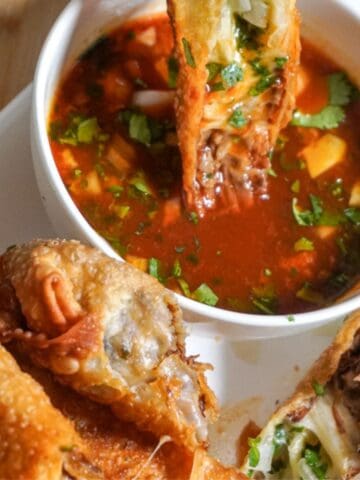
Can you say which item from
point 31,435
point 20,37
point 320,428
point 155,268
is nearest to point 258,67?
point 155,268

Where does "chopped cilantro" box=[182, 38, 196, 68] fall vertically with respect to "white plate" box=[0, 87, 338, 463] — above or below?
above

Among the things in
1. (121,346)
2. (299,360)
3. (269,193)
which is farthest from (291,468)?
(121,346)

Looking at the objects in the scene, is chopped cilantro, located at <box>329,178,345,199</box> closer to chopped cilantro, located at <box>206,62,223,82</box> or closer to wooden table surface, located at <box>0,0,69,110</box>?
chopped cilantro, located at <box>206,62,223,82</box>

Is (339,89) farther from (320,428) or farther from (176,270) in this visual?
(320,428)

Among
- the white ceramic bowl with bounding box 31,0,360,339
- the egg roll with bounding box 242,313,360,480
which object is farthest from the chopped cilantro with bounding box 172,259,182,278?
the egg roll with bounding box 242,313,360,480

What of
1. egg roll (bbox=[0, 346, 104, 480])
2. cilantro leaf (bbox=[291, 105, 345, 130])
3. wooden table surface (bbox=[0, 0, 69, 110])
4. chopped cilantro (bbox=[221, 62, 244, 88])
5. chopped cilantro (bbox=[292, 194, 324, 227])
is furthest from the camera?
wooden table surface (bbox=[0, 0, 69, 110])

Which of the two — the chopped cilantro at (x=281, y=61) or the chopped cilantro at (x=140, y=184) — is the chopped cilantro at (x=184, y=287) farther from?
the chopped cilantro at (x=281, y=61)

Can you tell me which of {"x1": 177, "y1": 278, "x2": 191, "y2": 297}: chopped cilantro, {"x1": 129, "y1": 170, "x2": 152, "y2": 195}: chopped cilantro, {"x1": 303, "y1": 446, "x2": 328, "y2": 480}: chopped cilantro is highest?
{"x1": 129, "y1": 170, "x2": 152, "y2": 195}: chopped cilantro
